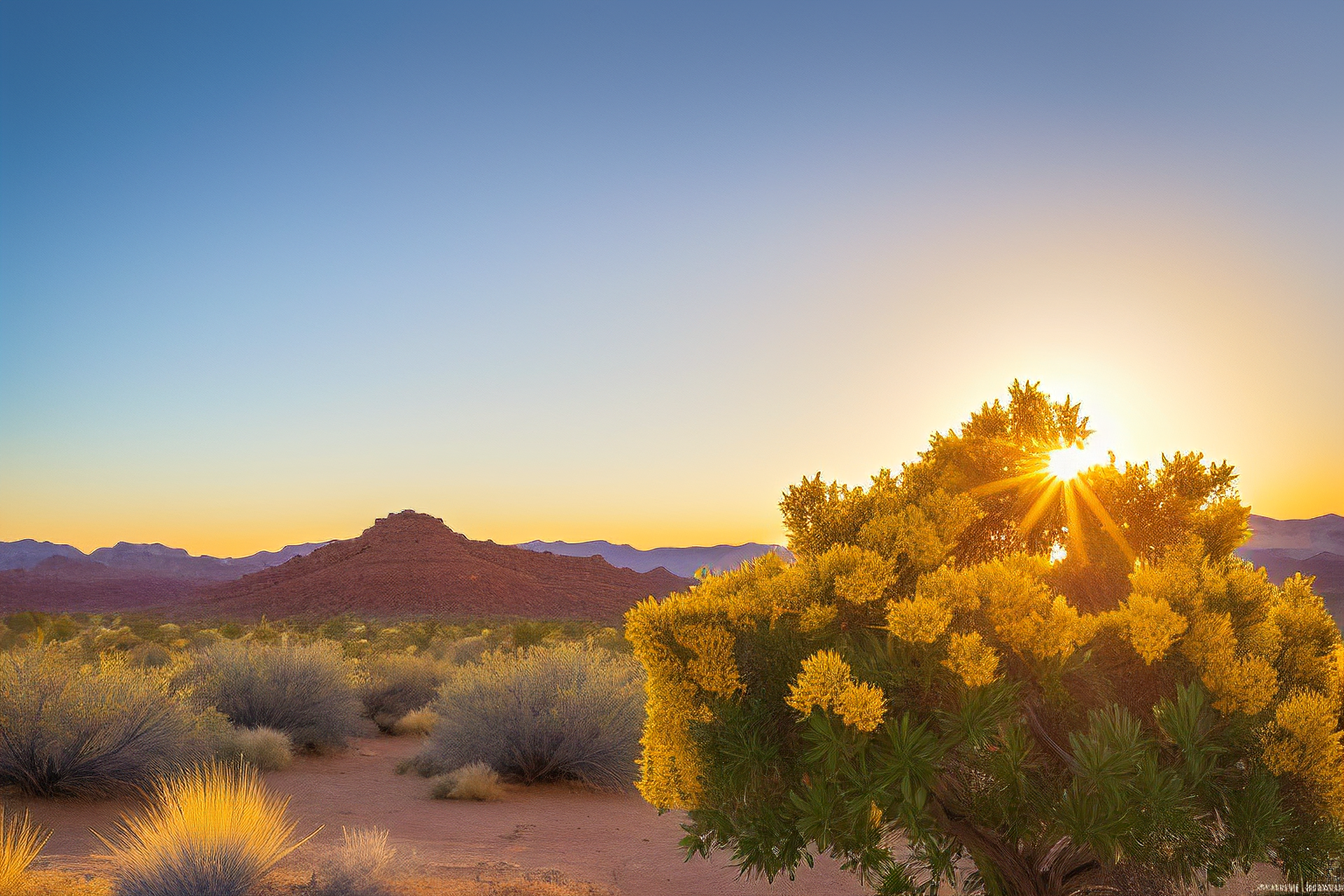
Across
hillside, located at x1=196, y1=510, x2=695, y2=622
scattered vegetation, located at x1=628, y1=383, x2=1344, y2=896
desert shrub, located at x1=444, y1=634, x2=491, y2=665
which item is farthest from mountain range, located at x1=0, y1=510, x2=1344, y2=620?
scattered vegetation, located at x1=628, y1=383, x2=1344, y2=896

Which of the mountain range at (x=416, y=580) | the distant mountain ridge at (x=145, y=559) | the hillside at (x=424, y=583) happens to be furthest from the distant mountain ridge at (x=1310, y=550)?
the distant mountain ridge at (x=145, y=559)

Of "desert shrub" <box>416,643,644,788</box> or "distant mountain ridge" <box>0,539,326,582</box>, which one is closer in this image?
"desert shrub" <box>416,643,644,788</box>

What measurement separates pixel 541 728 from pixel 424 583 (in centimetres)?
6867

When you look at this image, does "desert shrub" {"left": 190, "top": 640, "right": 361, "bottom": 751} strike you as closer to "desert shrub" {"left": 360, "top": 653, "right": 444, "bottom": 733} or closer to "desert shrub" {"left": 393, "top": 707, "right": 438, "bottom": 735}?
"desert shrub" {"left": 393, "top": 707, "right": 438, "bottom": 735}

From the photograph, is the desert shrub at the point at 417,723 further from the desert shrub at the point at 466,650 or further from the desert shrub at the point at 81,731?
the desert shrub at the point at 81,731

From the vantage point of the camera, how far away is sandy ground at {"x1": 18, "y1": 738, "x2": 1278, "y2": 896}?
759cm

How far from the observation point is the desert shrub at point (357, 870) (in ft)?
21.7

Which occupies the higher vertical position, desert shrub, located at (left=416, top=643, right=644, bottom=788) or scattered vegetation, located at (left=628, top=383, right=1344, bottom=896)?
scattered vegetation, located at (left=628, top=383, right=1344, bottom=896)

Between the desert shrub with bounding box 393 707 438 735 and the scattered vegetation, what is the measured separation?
13.9 meters

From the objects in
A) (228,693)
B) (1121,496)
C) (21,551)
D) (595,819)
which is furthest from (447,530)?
(21,551)

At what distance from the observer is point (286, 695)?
15539 millimetres

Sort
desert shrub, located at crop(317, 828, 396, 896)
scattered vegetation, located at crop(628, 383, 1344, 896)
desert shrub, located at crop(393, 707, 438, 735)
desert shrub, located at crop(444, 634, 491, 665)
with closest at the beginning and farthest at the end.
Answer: scattered vegetation, located at crop(628, 383, 1344, 896), desert shrub, located at crop(317, 828, 396, 896), desert shrub, located at crop(393, 707, 438, 735), desert shrub, located at crop(444, 634, 491, 665)

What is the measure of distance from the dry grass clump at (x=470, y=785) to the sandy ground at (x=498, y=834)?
163 mm

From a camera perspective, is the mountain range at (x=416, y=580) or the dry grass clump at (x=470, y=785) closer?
the dry grass clump at (x=470, y=785)
